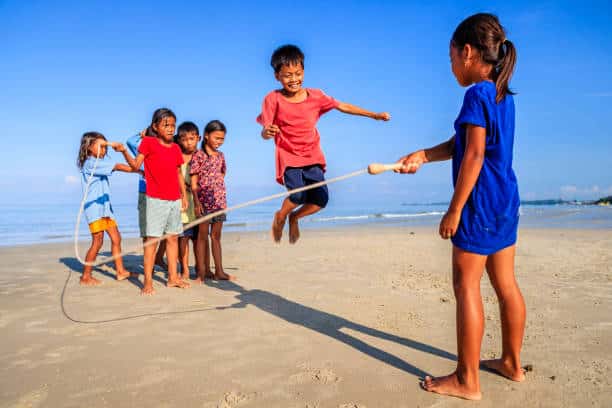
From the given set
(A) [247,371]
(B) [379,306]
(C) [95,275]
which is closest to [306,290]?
(B) [379,306]

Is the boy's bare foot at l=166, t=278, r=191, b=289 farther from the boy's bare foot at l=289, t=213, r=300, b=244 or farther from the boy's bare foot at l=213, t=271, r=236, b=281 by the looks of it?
the boy's bare foot at l=289, t=213, r=300, b=244

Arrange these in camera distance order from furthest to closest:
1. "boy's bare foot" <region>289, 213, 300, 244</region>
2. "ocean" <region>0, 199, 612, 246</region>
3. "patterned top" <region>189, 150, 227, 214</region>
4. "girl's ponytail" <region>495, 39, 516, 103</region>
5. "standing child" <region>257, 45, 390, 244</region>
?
"ocean" <region>0, 199, 612, 246</region> < "patterned top" <region>189, 150, 227, 214</region> < "boy's bare foot" <region>289, 213, 300, 244</region> < "standing child" <region>257, 45, 390, 244</region> < "girl's ponytail" <region>495, 39, 516, 103</region>

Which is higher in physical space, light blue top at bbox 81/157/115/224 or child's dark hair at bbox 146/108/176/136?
child's dark hair at bbox 146/108/176/136

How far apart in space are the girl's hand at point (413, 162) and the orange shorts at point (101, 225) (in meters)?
4.63

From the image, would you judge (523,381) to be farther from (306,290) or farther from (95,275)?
(95,275)

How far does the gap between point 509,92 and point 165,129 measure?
13.9 feet

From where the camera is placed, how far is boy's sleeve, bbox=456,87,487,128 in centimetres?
244

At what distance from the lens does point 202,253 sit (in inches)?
245

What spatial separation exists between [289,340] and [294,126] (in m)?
2.00

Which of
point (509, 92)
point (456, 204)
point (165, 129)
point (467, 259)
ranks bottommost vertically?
point (467, 259)

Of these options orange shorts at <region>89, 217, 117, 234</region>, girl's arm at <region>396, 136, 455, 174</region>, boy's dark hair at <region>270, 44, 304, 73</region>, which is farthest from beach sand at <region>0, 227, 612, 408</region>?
boy's dark hair at <region>270, 44, 304, 73</region>

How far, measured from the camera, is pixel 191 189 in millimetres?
6559

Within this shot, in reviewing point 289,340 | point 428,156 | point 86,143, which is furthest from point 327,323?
point 86,143

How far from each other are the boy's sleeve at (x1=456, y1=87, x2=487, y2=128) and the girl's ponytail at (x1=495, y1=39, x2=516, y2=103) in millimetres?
149
